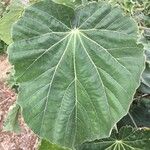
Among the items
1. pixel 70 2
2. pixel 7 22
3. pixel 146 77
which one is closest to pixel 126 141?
pixel 146 77

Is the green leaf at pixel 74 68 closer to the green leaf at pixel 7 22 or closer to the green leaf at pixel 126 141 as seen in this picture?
the green leaf at pixel 126 141

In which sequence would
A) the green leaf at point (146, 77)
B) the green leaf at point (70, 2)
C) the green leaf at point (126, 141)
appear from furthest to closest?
1. the green leaf at point (70, 2)
2. the green leaf at point (146, 77)
3. the green leaf at point (126, 141)

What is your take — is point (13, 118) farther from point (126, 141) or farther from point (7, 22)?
point (126, 141)

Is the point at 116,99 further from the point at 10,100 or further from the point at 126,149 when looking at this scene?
the point at 10,100

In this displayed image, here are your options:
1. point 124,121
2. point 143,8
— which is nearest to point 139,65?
point 124,121

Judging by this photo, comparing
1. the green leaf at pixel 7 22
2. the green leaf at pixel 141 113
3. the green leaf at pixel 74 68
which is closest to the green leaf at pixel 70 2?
the green leaf at pixel 7 22
